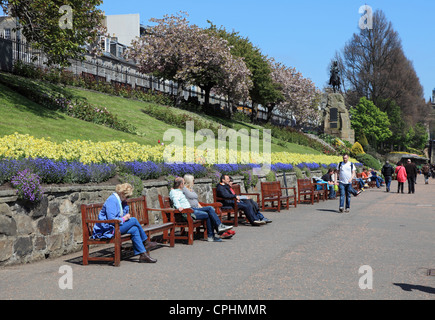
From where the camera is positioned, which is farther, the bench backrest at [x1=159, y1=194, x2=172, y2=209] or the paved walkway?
the bench backrest at [x1=159, y1=194, x2=172, y2=209]

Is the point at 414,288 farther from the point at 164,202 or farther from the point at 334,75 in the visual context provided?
the point at 334,75

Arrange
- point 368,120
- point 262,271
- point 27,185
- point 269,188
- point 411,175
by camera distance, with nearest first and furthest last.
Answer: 1. point 262,271
2. point 27,185
3. point 269,188
4. point 411,175
5. point 368,120

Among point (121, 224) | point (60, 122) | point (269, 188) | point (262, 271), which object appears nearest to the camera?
point (262, 271)

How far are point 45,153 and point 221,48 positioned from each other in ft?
108

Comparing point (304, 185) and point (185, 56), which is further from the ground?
point (185, 56)

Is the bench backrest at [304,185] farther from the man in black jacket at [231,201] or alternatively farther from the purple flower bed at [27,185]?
the purple flower bed at [27,185]

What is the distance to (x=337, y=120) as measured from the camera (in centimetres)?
6481

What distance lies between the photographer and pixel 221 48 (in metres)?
41.1

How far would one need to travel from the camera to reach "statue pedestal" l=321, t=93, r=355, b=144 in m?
64.8

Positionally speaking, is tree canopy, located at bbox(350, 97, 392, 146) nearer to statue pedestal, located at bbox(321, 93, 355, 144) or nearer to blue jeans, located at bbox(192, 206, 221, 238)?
statue pedestal, located at bbox(321, 93, 355, 144)

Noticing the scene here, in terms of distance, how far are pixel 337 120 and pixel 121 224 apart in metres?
60.0

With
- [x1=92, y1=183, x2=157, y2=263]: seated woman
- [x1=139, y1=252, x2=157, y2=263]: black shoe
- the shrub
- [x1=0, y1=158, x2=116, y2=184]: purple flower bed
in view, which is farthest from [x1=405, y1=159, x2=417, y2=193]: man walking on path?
[x1=139, y1=252, x2=157, y2=263]: black shoe

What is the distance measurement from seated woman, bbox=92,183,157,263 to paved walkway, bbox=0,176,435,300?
222 mm

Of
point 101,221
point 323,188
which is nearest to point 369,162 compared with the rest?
point 323,188
